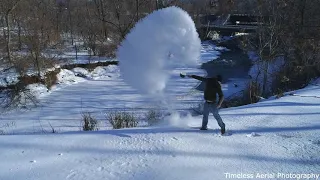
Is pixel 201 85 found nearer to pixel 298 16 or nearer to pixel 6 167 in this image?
pixel 298 16

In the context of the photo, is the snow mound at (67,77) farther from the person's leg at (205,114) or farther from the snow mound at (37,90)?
the person's leg at (205,114)

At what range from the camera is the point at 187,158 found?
17.8 feet

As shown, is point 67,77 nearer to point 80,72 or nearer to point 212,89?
point 80,72

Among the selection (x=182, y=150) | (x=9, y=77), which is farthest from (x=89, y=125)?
(x=9, y=77)

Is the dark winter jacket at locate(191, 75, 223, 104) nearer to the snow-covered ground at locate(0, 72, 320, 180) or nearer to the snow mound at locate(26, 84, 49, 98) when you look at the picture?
the snow-covered ground at locate(0, 72, 320, 180)

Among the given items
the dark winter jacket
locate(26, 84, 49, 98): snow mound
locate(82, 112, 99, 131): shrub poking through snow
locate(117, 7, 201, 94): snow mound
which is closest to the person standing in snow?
the dark winter jacket

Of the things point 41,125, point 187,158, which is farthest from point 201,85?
point 187,158

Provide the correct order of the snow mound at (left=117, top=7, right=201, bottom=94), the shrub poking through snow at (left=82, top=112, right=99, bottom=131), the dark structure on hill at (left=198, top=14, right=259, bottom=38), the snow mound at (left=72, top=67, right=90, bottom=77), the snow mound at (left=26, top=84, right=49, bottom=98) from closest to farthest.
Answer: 1. the snow mound at (left=117, top=7, right=201, bottom=94)
2. the shrub poking through snow at (left=82, top=112, right=99, bottom=131)
3. the snow mound at (left=26, top=84, right=49, bottom=98)
4. the snow mound at (left=72, top=67, right=90, bottom=77)
5. the dark structure on hill at (left=198, top=14, right=259, bottom=38)

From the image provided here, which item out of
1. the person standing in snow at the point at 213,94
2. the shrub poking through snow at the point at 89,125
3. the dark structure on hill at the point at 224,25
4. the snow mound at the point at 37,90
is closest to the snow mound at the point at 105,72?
the snow mound at the point at 37,90

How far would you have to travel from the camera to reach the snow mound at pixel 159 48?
7.44 metres

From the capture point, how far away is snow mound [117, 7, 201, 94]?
7.44 m

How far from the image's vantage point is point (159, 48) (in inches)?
296

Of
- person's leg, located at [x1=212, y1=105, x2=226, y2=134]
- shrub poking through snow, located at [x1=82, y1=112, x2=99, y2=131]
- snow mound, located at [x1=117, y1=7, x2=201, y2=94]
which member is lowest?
shrub poking through snow, located at [x1=82, y1=112, x2=99, y2=131]

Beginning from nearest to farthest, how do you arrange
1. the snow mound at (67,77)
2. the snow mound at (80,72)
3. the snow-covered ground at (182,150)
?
the snow-covered ground at (182,150)
the snow mound at (67,77)
the snow mound at (80,72)
